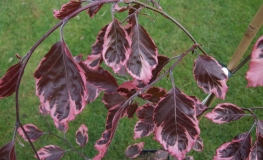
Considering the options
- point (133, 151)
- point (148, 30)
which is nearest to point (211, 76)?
point (133, 151)

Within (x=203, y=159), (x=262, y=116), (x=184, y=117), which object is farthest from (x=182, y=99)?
(x=262, y=116)

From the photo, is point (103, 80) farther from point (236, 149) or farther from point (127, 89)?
point (236, 149)

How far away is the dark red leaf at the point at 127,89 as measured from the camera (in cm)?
86

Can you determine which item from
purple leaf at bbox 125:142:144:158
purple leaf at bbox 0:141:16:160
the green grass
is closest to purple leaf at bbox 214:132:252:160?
purple leaf at bbox 0:141:16:160

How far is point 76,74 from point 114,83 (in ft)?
1.14

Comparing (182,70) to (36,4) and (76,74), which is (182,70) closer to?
(36,4)

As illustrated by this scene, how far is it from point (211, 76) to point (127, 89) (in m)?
0.23

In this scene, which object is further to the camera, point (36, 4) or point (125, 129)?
point (36, 4)

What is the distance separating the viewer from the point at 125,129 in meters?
2.13

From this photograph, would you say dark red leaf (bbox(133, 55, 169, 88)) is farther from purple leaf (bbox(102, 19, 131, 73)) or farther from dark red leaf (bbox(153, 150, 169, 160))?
dark red leaf (bbox(153, 150, 169, 160))

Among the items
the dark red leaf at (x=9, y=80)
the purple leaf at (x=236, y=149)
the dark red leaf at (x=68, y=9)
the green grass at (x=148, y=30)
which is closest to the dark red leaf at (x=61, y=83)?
the dark red leaf at (x=9, y=80)

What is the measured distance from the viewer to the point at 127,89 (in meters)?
0.87

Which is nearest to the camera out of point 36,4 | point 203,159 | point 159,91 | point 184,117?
point 184,117

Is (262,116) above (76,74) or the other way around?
the other way around
